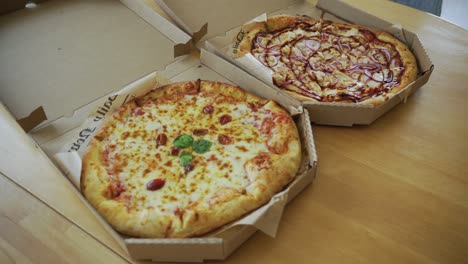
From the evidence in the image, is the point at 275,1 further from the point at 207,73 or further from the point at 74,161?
the point at 74,161

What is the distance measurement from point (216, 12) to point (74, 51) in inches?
28.1

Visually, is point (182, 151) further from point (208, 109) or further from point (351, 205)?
point (351, 205)

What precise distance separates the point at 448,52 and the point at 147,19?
1.51m

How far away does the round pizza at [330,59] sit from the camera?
178 cm

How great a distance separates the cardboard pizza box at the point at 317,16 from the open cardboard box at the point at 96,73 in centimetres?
9

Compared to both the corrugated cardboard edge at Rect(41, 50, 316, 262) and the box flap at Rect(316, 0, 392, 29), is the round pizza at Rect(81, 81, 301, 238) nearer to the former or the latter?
the corrugated cardboard edge at Rect(41, 50, 316, 262)

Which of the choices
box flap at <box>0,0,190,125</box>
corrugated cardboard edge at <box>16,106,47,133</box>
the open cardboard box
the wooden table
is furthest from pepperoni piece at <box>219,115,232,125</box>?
corrugated cardboard edge at <box>16,106,47,133</box>

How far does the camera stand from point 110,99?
1.63m

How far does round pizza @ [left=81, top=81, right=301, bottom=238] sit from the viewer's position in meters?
1.23

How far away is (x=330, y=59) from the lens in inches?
79.4

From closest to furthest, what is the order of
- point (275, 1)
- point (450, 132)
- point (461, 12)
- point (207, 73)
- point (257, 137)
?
1. point (257, 137)
2. point (450, 132)
3. point (207, 73)
4. point (275, 1)
5. point (461, 12)

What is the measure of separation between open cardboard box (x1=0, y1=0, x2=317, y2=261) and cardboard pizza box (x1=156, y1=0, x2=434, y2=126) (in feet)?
0.28

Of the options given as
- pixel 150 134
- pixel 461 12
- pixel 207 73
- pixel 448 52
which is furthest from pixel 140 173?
pixel 461 12

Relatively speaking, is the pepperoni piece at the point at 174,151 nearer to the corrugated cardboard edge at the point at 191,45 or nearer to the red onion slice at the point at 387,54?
the corrugated cardboard edge at the point at 191,45
